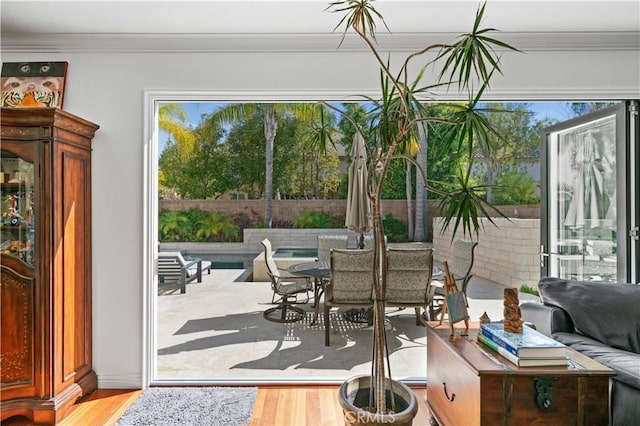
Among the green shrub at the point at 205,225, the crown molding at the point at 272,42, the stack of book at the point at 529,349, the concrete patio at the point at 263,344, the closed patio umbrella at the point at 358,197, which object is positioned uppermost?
the crown molding at the point at 272,42

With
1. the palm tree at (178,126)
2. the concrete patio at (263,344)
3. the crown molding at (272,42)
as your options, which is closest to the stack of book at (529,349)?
the concrete patio at (263,344)

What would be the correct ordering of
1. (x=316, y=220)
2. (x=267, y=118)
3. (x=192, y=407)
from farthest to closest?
(x=316, y=220)
(x=267, y=118)
(x=192, y=407)

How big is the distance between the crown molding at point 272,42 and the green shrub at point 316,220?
776 cm

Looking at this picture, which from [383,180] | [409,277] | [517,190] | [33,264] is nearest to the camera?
[383,180]

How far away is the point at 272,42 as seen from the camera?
9.00ft

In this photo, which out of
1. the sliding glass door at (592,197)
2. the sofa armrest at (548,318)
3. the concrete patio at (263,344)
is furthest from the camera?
the concrete patio at (263,344)

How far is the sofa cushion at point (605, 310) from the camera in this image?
198 centimetres

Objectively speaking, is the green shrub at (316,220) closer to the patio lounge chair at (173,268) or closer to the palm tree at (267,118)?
the palm tree at (267,118)

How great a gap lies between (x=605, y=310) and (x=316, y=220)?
8558mm

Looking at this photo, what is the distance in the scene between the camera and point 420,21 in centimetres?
256

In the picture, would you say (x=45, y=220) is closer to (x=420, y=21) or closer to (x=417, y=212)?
(x=420, y=21)

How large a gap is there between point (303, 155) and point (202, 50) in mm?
7603

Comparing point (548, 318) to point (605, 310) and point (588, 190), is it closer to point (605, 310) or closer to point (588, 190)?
point (605, 310)

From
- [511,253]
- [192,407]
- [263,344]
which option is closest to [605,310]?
[192,407]
